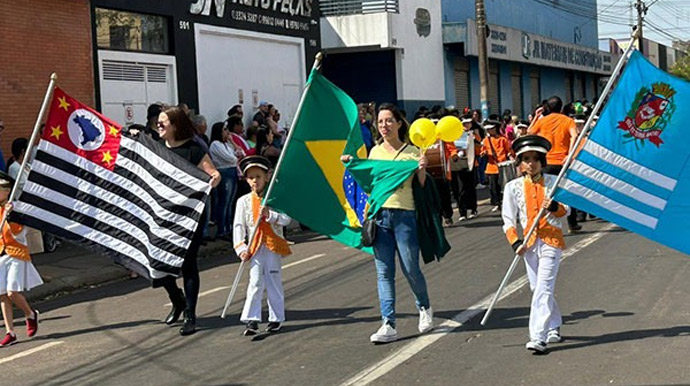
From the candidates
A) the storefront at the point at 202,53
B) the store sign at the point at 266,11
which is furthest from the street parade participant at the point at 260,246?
the store sign at the point at 266,11

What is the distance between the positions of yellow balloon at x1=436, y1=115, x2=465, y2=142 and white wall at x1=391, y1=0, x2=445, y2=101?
21590 millimetres

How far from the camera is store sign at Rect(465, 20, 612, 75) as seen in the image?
3531 cm

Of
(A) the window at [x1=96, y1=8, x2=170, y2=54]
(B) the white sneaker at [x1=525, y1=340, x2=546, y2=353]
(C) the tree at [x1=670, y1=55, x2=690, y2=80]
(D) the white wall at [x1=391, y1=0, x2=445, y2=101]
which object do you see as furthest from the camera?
(C) the tree at [x1=670, y1=55, x2=690, y2=80]

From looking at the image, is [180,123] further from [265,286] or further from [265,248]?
[265,286]

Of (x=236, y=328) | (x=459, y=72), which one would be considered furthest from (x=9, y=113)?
(x=459, y=72)

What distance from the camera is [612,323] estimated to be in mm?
8562

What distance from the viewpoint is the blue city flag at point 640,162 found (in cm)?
791

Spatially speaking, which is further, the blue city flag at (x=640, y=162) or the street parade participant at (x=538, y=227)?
the blue city flag at (x=640, y=162)

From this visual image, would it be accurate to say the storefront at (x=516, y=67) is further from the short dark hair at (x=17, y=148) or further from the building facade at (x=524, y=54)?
the short dark hair at (x=17, y=148)

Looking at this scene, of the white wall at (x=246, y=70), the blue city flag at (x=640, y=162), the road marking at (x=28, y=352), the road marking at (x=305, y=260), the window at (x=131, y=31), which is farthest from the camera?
the white wall at (x=246, y=70)

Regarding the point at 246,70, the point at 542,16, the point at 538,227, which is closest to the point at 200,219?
the point at 538,227

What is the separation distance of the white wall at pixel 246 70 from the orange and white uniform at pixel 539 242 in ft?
46.1

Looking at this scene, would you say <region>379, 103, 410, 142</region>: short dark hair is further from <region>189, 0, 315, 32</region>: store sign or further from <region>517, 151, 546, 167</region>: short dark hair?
<region>189, 0, 315, 32</region>: store sign

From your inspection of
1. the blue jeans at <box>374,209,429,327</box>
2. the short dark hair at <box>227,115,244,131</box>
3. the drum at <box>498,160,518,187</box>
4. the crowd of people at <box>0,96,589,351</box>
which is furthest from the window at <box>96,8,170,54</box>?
the blue jeans at <box>374,209,429,327</box>
